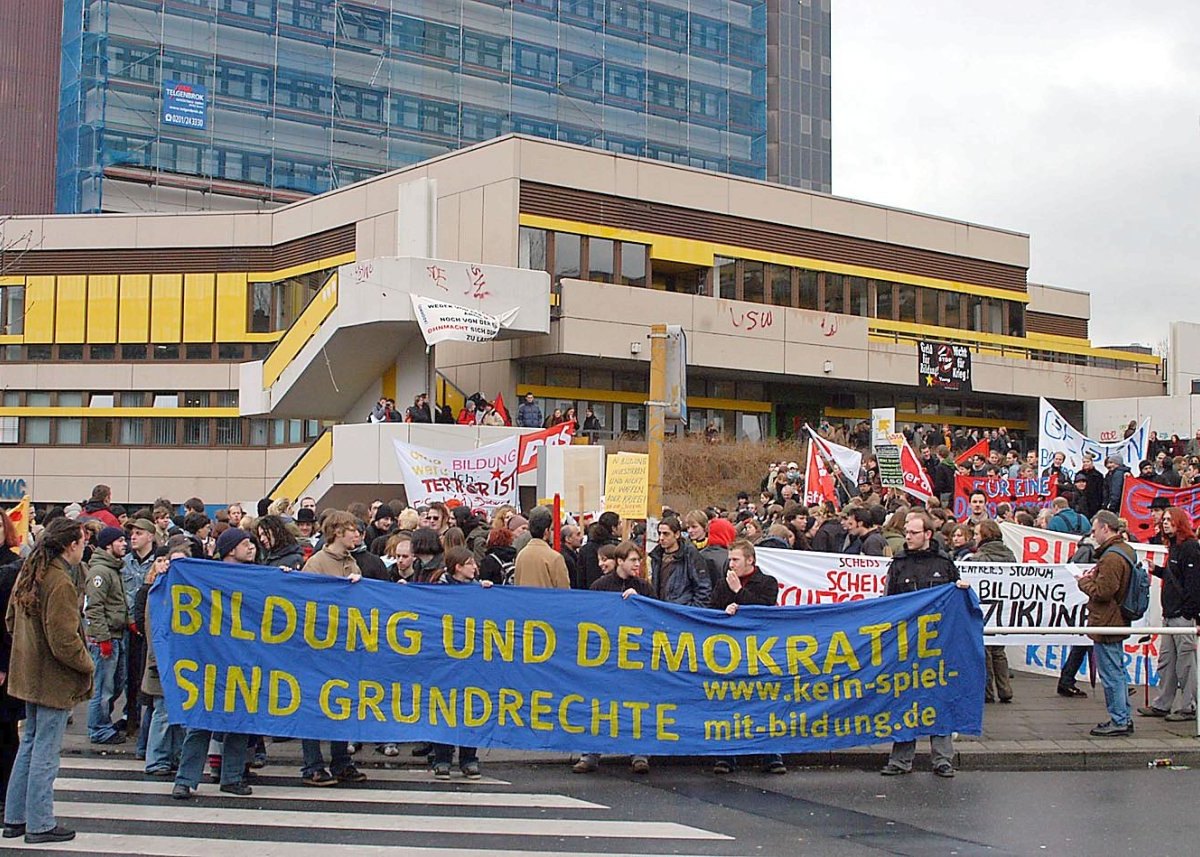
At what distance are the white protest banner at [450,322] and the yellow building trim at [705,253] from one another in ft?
16.2

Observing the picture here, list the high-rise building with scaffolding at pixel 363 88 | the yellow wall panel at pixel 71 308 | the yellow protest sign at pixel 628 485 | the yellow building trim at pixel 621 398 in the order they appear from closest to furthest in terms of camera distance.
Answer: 1. the yellow protest sign at pixel 628 485
2. the yellow building trim at pixel 621 398
3. the yellow wall panel at pixel 71 308
4. the high-rise building with scaffolding at pixel 363 88

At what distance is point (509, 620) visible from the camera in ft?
35.1

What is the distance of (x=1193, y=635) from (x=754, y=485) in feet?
66.7

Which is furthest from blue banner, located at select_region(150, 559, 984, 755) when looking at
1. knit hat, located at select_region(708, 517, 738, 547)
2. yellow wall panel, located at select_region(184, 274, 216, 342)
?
yellow wall panel, located at select_region(184, 274, 216, 342)

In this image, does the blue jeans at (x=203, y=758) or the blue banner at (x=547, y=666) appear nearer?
the blue jeans at (x=203, y=758)

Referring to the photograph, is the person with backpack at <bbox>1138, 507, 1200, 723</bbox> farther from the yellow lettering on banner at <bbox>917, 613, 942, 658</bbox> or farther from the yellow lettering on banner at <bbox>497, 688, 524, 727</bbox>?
the yellow lettering on banner at <bbox>497, 688, 524, 727</bbox>

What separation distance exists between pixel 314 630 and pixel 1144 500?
11.7 meters

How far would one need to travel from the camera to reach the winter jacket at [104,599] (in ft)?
38.3

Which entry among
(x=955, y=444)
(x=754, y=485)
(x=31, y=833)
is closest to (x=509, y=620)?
(x=31, y=833)

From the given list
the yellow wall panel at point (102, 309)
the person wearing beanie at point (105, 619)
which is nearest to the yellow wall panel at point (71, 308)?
the yellow wall panel at point (102, 309)

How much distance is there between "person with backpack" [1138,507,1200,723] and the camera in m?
12.3

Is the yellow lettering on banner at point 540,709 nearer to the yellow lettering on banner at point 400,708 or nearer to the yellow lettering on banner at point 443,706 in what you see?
the yellow lettering on banner at point 443,706

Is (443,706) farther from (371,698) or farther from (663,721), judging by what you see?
(663,721)

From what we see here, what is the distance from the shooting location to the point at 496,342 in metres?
35.0
